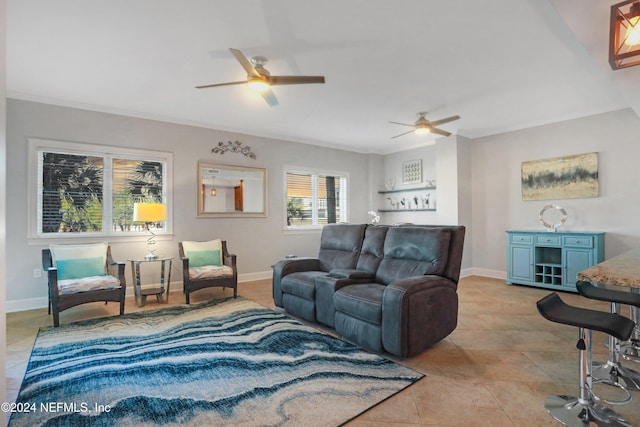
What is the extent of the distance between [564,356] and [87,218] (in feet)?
18.3

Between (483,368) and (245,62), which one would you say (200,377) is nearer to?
(483,368)

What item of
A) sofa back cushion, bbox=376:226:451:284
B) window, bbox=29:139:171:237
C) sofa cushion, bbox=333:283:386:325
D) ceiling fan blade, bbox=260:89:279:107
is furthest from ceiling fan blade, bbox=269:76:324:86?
window, bbox=29:139:171:237

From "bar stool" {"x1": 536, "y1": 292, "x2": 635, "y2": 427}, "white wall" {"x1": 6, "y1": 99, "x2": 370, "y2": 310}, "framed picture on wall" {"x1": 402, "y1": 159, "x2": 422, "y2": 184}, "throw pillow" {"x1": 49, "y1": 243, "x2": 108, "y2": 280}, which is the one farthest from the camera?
"framed picture on wall" {"x1": 402, "y1": 159, "x2": 422, "y2": 184}

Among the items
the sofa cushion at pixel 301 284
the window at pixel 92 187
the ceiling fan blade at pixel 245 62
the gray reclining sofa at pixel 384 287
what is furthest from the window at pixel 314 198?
the ceiling fan blade at pixel 245 62

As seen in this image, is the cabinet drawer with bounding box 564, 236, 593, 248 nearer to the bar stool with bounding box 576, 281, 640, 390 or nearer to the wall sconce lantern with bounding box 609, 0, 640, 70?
the bar stool with bounding box 576, 281, 640, 390

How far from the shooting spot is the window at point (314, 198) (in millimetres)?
6496

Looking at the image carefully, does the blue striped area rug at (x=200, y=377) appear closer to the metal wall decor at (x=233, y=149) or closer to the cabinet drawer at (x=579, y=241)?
the metal wall decor at (x=233, y=149)

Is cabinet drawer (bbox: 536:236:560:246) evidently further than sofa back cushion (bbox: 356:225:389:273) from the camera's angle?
Yes

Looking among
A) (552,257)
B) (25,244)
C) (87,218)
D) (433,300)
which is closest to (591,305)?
(552,257)

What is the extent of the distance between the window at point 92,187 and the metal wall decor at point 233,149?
2.63 ft

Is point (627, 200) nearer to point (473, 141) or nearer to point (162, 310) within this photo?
point (473, 141)

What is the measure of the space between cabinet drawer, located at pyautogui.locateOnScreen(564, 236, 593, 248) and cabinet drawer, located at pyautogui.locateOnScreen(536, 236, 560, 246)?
0.11 metres

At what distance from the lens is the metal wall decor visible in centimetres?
554

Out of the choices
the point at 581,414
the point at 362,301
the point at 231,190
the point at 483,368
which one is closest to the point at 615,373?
the point at 581,414
